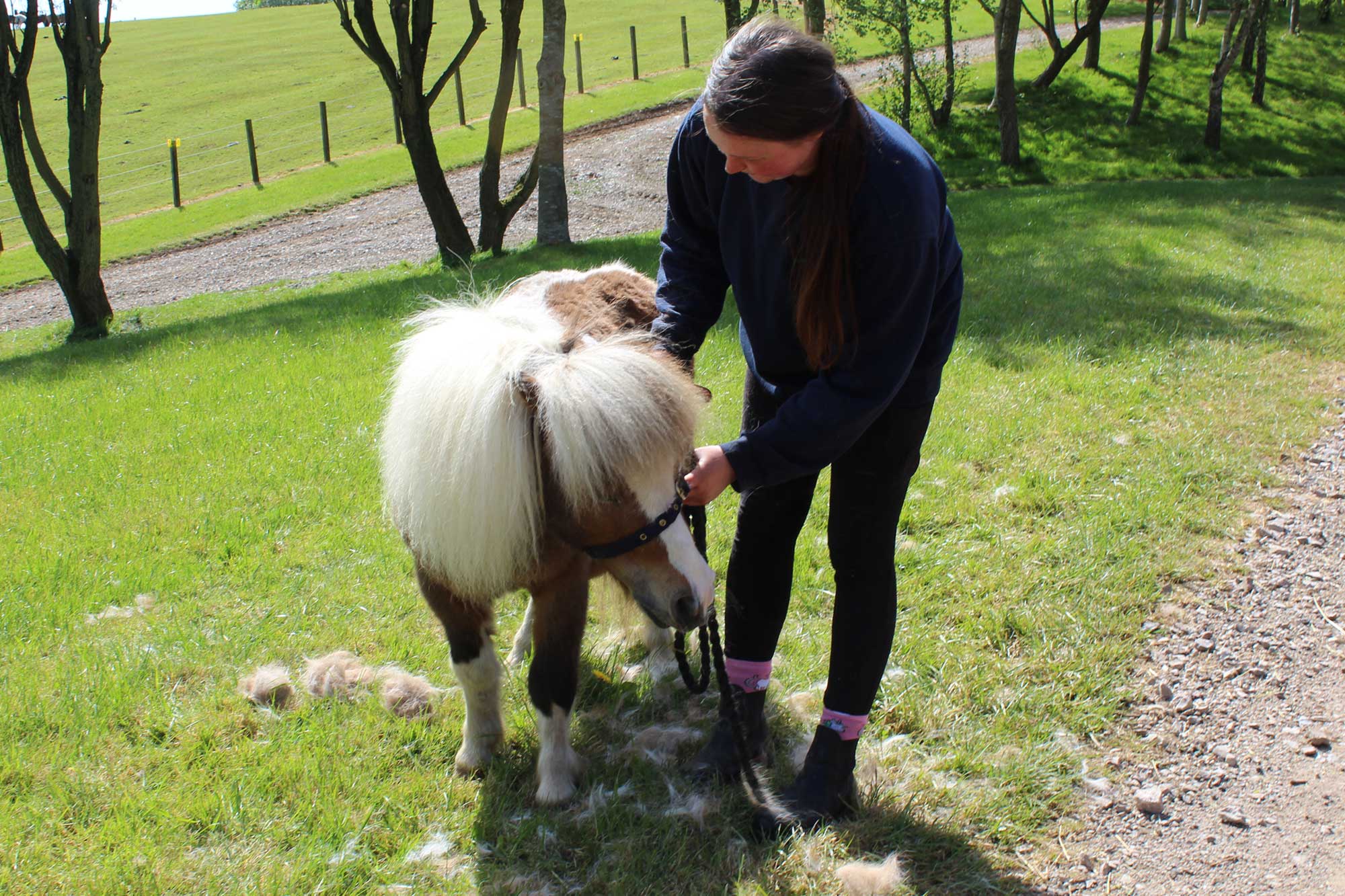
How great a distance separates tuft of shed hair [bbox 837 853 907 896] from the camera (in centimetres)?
248

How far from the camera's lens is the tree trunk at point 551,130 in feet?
34.1

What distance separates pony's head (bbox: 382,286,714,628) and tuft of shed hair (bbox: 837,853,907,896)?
0.79 m

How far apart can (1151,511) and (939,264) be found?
9.36 ft

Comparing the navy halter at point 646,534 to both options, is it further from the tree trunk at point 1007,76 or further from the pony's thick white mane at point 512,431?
the tree trunk at point 1007,76

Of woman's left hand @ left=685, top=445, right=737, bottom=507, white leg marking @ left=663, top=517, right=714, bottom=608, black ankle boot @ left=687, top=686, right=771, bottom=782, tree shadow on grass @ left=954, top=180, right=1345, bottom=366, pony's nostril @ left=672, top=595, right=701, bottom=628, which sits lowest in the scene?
black ankle boot @ left=687, top=686, right=771, bottom=782

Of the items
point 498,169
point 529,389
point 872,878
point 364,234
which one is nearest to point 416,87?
point 498,169

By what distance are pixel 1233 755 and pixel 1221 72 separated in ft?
57.5

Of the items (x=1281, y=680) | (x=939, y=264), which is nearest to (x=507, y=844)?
(x=939, y=264)

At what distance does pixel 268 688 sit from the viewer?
334 centimetres

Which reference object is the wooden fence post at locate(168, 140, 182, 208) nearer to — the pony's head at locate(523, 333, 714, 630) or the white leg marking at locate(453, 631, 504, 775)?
the white leg marking at locate(453, 631, 504, 775)

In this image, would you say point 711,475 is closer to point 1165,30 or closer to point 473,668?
point 473,668

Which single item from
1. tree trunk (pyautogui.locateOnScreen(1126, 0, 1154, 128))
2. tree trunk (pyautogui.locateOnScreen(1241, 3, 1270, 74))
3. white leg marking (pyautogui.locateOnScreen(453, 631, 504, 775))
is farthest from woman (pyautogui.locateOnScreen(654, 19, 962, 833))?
tree trunk (pyautogui.locateOnScreen(1241, 3, 1270, 74))

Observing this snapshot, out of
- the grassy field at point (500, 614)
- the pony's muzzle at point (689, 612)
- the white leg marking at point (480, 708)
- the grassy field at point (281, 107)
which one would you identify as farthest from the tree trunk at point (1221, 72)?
the white leg marking at point (480, 708)

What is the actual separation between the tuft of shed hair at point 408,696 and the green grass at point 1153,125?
14466 millimetres
